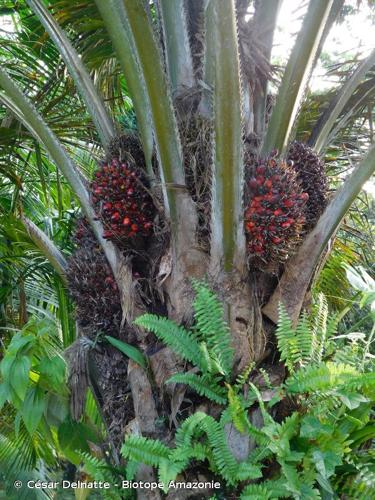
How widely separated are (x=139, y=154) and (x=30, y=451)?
2282mm

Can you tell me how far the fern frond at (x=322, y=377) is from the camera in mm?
2016

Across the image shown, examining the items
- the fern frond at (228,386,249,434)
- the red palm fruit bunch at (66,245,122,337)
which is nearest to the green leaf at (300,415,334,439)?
the fern frond at (228,386,249,434)

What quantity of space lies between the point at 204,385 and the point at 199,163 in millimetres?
961

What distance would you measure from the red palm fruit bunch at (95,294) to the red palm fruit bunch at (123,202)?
178 mm

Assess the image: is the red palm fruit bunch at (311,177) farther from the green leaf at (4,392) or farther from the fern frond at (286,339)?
Answer: the green leaf at (4,392)

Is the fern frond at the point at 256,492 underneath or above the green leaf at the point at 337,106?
underneath

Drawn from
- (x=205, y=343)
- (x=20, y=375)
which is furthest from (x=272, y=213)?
(x=20, y=375)

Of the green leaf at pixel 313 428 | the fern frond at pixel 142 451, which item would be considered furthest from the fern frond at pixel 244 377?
the fern frond at pixel 142 451

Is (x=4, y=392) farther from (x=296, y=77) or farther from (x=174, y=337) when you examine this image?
(x=296, y=77)

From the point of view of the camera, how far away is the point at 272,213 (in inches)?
90.0

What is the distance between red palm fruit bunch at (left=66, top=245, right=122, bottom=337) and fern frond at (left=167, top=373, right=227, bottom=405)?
54cm

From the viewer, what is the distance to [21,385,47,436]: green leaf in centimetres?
230

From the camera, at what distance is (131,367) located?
246 cm

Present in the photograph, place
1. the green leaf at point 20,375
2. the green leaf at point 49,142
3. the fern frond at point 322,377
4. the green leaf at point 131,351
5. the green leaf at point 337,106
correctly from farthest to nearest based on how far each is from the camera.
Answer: the green leaf at point 337,106 → the green leaf at point 49,142 → the green leaf at point 131,351 → the green leaf at point 20,375 → the fern frond at point 322,377
